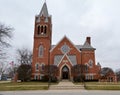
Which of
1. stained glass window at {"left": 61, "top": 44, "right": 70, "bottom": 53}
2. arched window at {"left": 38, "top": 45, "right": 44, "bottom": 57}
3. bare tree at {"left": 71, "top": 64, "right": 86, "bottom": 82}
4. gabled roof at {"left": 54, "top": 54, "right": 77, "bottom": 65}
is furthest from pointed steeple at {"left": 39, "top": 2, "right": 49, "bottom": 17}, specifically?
bare tree at {"left": 71, "top": 64, "right": 86, "bottom": 82}

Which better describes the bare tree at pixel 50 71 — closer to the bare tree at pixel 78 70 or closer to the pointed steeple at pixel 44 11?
the bare tree at pixel 78 70

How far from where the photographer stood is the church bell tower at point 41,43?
56369 millimetres

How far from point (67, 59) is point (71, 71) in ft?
11.5

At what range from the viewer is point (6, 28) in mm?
35438

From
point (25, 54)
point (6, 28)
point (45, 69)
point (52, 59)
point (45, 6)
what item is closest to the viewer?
point (6, 28)

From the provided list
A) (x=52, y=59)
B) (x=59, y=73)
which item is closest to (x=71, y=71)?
(x=59, y=73)

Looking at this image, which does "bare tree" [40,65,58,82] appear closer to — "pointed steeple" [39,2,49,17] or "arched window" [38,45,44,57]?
"arched window" [38,45,44,57]

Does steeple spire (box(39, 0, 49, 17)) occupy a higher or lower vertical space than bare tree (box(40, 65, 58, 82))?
higher

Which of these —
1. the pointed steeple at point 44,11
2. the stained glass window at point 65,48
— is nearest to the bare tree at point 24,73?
the stained glass window at point 65,48

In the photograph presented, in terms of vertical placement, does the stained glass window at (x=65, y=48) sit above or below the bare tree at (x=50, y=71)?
above

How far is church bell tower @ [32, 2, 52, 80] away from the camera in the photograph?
5637 cm

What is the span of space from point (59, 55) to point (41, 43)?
20.5ft

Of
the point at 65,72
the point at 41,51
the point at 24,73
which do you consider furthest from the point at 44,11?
the point at 24,73

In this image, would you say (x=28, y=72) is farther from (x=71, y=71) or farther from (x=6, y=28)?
(x=6, y=28)
